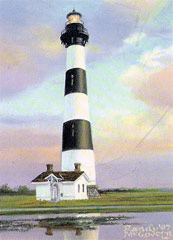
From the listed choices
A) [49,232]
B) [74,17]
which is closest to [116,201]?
[49,232]

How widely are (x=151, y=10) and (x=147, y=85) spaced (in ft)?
11.8

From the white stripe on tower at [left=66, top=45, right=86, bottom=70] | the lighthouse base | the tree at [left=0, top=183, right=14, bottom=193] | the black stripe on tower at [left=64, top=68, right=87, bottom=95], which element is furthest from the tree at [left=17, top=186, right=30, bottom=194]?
the white stripe on tower at [left=66, top=45, right=86, bottom=70]

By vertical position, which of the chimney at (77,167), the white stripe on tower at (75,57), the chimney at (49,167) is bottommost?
the chimney at (49,167)

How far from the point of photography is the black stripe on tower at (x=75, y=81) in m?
19.5

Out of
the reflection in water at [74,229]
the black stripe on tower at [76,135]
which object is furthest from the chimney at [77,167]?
the reflection in water at [74,229]

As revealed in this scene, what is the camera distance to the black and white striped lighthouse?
18.5 metres

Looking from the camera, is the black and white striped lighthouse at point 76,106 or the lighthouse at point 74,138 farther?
the black and white striped lighthouse at point 76,106

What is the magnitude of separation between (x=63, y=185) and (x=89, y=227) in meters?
6.79

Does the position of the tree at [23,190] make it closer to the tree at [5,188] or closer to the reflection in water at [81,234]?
the tree at [5,188]

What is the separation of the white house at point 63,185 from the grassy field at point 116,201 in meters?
0.57

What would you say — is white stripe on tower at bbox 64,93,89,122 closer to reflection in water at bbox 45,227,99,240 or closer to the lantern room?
the lantern room

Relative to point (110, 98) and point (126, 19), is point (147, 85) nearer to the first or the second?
point (110, 98)

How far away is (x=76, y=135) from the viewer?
19031 millimetres

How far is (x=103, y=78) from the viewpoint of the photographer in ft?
51.8
